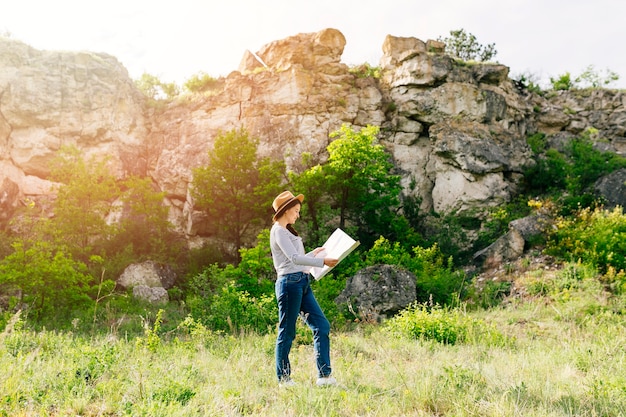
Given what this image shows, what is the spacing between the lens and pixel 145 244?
18.3 m

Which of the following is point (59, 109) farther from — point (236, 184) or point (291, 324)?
point (291, 324)

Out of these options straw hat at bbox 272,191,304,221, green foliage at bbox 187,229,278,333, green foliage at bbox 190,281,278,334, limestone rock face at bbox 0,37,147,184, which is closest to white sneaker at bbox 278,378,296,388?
straw hat at bbox 272,191,304,221

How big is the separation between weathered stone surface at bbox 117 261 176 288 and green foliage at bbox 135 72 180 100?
41.4ft

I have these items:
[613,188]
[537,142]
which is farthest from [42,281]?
[537,142]

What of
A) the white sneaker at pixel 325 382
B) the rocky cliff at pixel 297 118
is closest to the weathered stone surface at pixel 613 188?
the rocky cliff at pixel 297 118

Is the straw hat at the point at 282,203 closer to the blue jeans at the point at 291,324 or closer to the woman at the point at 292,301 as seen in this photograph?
the woman at the point at 292,301

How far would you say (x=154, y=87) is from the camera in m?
26.3

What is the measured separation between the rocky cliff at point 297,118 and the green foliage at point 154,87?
2646 mm

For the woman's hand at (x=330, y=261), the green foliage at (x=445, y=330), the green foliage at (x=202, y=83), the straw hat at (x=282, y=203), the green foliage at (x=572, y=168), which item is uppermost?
the green foliage at (x=202, y=83)

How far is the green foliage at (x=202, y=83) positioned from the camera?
948 inches

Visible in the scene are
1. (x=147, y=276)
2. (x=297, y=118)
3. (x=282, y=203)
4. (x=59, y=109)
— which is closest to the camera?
(x=282, y=203)

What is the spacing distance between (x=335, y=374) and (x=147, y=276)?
505 inches

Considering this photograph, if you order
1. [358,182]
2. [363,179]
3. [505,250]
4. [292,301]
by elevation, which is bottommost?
[505,250]

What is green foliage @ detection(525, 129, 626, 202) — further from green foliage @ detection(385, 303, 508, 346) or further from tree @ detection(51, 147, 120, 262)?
tree @ detection(51, 147, 120, 262)
